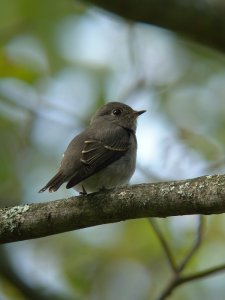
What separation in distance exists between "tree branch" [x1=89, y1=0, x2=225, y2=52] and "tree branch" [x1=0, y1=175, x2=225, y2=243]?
6.88 ft

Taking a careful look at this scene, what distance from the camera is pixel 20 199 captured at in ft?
24.0

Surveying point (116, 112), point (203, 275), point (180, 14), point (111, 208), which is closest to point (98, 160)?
point (111, 208)

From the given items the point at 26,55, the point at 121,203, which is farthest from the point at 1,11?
the point at 121,203

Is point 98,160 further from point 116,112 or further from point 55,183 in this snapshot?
point 116,112

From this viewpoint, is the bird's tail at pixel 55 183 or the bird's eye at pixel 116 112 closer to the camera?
the bird's tail at pixel 55 183

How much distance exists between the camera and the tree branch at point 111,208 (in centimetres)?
352

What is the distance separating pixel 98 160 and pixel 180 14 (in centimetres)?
164

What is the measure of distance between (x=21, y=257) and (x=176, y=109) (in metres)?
3.32

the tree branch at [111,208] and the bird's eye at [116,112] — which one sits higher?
the bird's eye at [116,112]

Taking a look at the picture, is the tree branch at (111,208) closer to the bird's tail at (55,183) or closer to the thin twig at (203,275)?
the bird's tail at (55,183)

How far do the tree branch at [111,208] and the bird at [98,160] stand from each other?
1.57 ft

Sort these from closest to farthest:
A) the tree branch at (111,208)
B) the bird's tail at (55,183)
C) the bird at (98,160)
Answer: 1. the tree branch at (111,208)
2. the bird's tail at (55,183)
3. the bird at (98,160)

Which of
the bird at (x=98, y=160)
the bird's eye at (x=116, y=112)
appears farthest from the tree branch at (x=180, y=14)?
the bird's eye at (x=116, y=112)

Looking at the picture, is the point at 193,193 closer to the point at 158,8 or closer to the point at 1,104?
the point at 158,8
